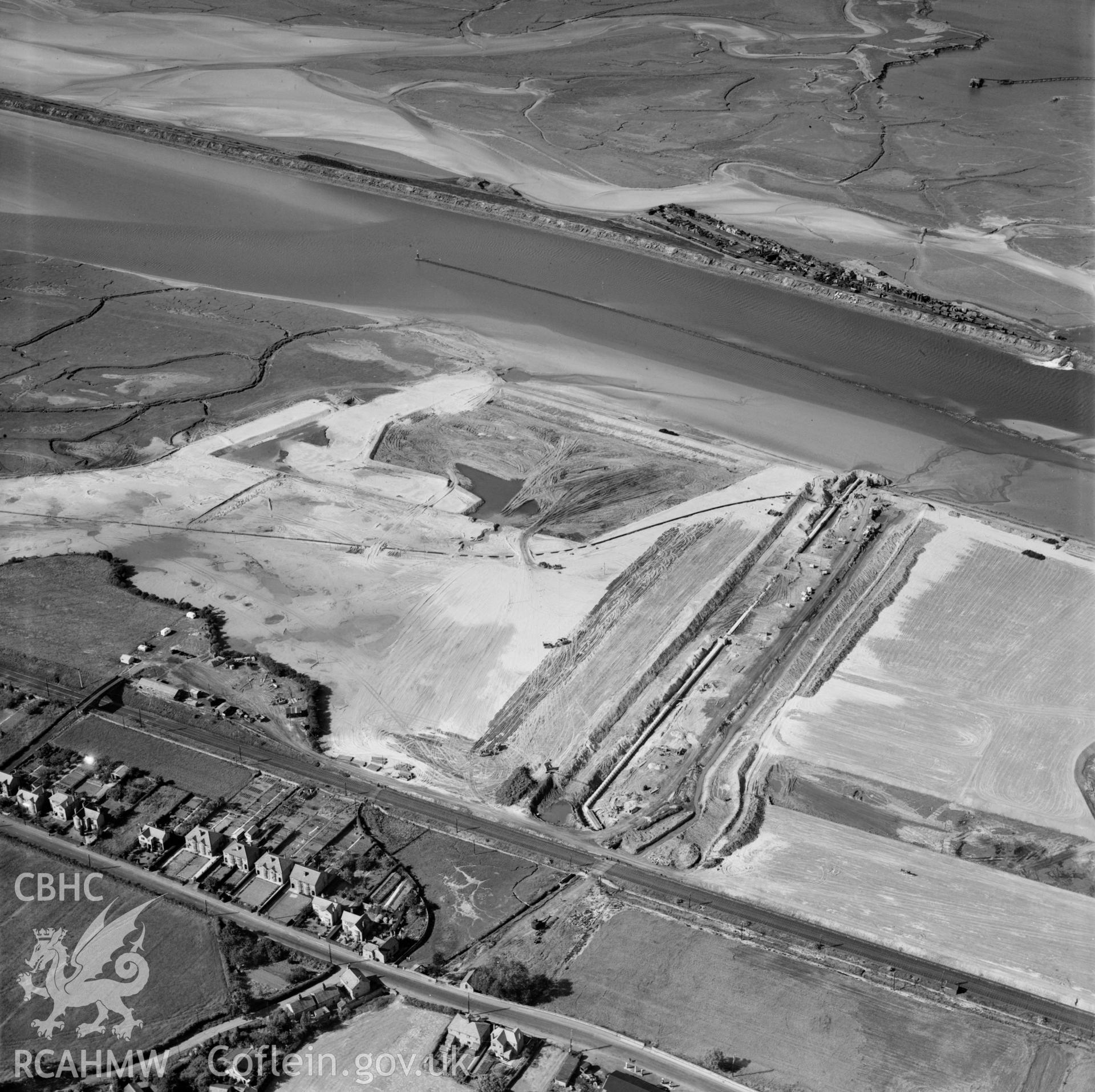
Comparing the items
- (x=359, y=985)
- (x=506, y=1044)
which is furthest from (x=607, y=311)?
(x=506, y=1044)

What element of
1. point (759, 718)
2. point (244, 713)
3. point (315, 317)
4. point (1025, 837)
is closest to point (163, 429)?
point (315, 317)

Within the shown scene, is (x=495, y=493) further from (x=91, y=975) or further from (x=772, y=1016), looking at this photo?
(x=772, y=1016)

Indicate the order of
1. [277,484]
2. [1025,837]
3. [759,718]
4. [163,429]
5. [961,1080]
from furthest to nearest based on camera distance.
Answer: [163,429] → [277,484] → [759,718] → [1025,837] → [961,1080]

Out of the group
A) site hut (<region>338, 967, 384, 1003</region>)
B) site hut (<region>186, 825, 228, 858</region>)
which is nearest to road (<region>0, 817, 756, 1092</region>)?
site hut (<region>338, 967, 384, 1003</region>)

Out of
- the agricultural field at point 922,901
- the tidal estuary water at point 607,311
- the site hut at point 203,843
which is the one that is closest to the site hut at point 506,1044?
the agricultural field at point 922,901

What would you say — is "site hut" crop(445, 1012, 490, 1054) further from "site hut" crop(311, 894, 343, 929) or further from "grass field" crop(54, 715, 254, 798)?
"grass field" crop(54, 715, 254, 798)

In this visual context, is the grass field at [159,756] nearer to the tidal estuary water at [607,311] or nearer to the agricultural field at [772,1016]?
the agricultural field at [772,1016]

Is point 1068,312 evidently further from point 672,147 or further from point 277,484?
point 277,484
